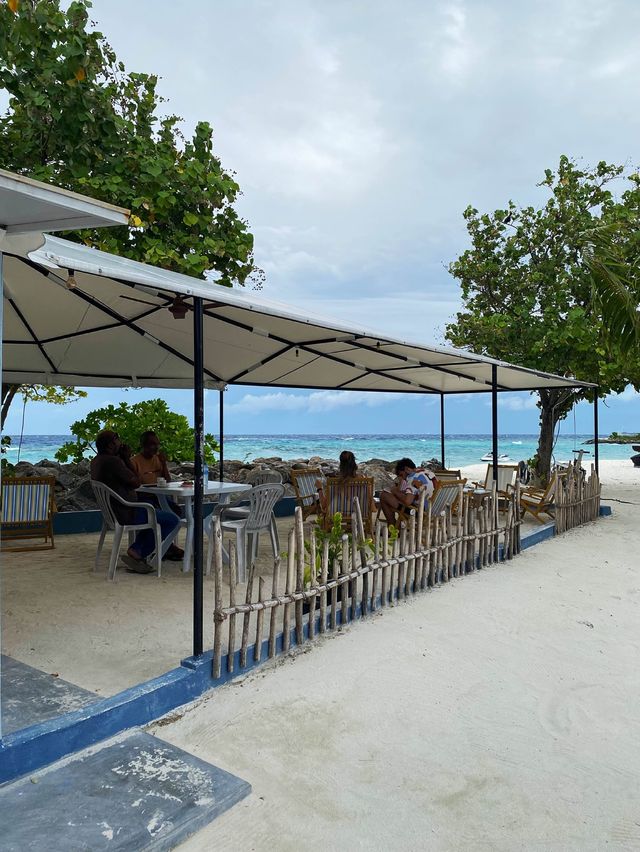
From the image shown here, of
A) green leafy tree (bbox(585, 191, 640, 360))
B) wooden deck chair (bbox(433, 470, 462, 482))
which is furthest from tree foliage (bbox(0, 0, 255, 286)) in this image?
wooden deck chair (bbox(433, 470, 462, 482))

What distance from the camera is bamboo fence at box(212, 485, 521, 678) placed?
3682 millimetres

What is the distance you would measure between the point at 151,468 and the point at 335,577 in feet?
10.1

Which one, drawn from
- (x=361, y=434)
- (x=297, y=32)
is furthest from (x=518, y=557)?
(x=361, y=434)

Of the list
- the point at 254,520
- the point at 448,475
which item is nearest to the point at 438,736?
the point at 254,520

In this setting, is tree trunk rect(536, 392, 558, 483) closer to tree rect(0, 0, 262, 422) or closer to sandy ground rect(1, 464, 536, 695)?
tree rect(0, 0, 262, 422)

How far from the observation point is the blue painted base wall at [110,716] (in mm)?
2615

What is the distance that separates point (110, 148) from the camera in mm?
8188

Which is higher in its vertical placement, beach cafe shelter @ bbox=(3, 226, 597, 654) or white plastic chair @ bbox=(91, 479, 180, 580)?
beach cafe shelter @ bbox=(3, 226, 597, 654)

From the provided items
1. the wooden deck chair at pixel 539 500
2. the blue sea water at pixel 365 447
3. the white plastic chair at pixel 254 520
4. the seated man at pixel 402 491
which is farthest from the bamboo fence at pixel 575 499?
the blue sea water at pixel 365 447

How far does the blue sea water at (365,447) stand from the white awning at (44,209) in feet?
148

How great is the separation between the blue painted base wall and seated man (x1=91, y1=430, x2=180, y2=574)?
234 centimetres

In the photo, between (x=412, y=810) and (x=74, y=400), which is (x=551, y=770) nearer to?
(x=412, y=810)

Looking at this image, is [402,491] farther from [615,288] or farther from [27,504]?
[27,504]

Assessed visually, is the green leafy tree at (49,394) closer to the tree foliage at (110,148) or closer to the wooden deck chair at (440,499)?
the tree foliage at (110,148)
